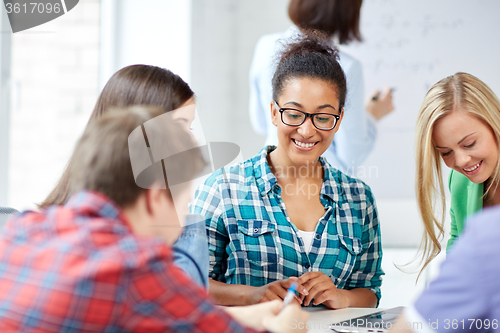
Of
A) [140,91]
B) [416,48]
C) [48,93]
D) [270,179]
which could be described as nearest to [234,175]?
[270,179]

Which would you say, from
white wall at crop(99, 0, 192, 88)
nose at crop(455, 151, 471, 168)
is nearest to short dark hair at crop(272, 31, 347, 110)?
nose at crop(455, 151, 471, 168)

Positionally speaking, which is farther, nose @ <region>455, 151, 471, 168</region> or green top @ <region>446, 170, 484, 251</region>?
green top @ <region>446, 170, 484, 251</region>

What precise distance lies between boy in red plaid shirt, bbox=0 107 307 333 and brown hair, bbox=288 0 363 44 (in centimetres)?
146

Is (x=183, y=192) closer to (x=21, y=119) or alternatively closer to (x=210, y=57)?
(x=21, y=119)

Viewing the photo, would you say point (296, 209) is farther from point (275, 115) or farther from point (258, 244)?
point (275, 115)

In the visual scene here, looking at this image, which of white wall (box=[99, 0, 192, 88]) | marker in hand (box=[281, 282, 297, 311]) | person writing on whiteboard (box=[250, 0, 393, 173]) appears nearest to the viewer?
marker in hand (box=[281, 282, 297, 311])

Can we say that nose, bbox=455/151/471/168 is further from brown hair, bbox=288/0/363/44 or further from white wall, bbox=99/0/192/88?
white wall, bbox=99/0/192/88

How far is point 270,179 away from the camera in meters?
1.39

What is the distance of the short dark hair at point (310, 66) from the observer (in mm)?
1381

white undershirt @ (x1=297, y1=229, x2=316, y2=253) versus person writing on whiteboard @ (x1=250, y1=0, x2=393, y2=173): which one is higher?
person writing on whiteboard @ (x1=250, y1=0, x2=393, y2=173)

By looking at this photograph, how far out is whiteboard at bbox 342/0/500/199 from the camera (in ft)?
8.80

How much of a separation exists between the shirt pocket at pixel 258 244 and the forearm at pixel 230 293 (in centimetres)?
12

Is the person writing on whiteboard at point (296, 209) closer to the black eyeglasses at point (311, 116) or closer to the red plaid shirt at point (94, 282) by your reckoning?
the black eyeglasses at point (311, 116)

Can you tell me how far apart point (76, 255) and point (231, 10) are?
242cm
